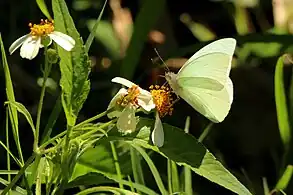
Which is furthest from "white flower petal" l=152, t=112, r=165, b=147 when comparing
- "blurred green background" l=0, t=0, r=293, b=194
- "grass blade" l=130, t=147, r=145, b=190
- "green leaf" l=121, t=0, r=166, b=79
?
"green leaf" l=121, t=0, r=166, b=79

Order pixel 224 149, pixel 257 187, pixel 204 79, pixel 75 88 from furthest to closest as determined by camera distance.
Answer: pixel 224 149 < pixel 257 187 < pixel 204 79 < pixel 75 88

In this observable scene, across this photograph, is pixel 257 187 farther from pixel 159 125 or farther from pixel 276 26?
pixel 159 125

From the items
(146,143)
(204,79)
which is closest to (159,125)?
(146,143)

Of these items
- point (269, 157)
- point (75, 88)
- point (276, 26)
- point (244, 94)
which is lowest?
point (269, 157)

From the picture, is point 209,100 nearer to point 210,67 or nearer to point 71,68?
point 210,67

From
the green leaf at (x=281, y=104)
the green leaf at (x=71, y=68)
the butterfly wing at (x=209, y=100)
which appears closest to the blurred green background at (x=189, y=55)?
the green leaf at (x=281, y=104)

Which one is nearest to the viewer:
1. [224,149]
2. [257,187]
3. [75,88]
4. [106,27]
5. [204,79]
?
[75,88]
